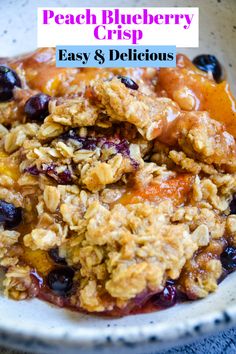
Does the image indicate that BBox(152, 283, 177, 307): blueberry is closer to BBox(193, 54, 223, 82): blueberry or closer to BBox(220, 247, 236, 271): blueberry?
BBox(220, 247, 236, 271): blueberry

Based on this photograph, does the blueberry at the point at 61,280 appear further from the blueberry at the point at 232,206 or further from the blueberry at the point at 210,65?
the blueberry at the point at 210,65

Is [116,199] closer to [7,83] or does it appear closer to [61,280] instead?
[61,280]

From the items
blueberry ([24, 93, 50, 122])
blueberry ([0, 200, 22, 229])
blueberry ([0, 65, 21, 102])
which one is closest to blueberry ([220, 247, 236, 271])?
blueberry ([0, 200, 22, 229])

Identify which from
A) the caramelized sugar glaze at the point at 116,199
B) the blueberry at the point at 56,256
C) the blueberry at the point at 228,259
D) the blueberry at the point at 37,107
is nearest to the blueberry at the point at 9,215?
the caramelized sugar glaze at the point at 116,199

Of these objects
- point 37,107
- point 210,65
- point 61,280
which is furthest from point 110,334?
point 210,65

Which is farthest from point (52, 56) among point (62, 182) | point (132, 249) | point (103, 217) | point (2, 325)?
point (2, 325)

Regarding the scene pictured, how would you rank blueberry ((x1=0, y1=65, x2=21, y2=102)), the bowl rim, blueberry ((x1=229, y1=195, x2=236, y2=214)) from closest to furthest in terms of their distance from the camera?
1. the bowl rim
2. blueberry ((x1=229, y1=195, x2=236, y2=214))
3. blueberry ((x1=0, y1=65, x2=21, y2=102))

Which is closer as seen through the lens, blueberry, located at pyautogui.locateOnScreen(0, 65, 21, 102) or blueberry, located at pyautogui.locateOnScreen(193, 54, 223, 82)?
blueberry, located at pyautogui.locateOnScreen(0, 65, 21, 102)
